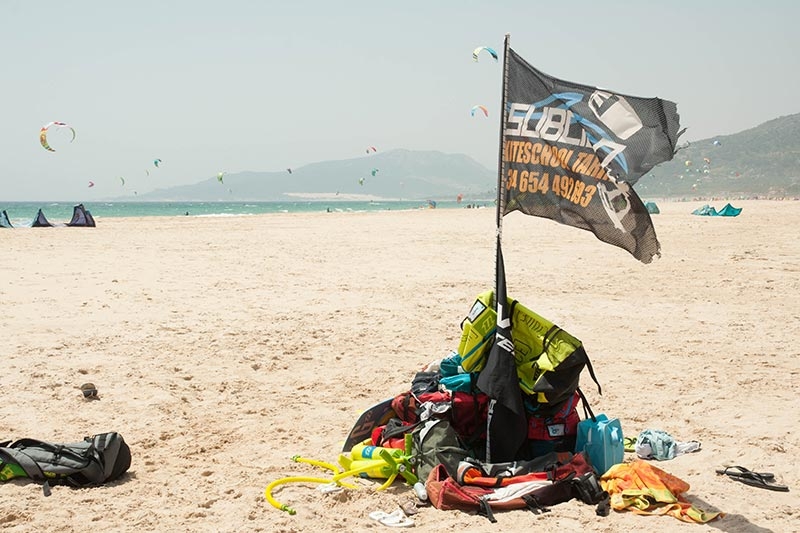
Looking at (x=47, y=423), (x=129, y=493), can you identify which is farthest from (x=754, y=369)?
(x=47, y=423)

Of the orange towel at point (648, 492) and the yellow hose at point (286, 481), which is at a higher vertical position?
the orange towel at point (648, 492)

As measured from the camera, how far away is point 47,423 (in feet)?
18.1

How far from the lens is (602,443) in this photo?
445 cm

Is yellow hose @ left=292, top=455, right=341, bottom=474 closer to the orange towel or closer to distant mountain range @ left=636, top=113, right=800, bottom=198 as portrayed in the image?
the orange towel

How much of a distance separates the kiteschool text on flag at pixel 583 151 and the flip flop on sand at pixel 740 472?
1540 mm

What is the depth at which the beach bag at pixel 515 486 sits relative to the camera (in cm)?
409

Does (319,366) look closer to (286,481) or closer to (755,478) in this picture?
(286,481)

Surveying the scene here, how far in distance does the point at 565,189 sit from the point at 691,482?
2092mm

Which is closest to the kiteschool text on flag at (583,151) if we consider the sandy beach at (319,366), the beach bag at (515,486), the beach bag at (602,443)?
the beach bag at (602,443)

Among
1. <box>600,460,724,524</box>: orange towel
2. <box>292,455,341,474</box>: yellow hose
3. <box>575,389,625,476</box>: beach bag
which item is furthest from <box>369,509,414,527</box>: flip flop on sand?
<box>575,389,625,476</box>: beach bag

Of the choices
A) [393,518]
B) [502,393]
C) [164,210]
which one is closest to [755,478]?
[502,393]

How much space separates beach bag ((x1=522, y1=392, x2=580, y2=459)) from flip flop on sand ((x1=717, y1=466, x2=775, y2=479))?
1.00 metres

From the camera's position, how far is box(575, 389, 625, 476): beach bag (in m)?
4.46

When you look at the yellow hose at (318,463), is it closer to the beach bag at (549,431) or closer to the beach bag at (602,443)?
the beach bag at (549,431)
